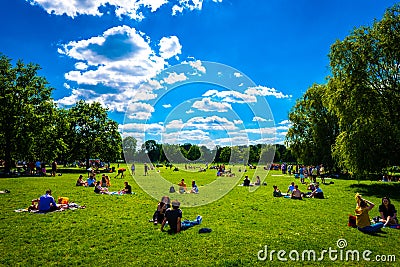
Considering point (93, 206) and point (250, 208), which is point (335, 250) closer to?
point (250, 208)

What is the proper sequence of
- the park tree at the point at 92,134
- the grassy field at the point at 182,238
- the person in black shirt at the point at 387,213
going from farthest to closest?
the park tree at the point at 92,134
the person in black shirt at the point at 387,213
the grassy field at the point at 182,238

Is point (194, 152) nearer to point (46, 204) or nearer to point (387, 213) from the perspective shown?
point (46, 204)

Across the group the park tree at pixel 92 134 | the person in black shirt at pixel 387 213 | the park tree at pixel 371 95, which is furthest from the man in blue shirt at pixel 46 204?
the park tree at pixel 92 134

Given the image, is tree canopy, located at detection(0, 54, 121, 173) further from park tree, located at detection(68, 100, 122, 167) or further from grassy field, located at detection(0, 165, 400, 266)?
grassy field, located at detection(0, 165, 400, 266)

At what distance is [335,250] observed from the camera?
893 cm

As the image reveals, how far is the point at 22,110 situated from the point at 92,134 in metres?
17.1

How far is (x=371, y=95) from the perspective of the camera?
2508cm

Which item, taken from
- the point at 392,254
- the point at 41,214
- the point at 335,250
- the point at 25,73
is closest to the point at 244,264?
the point at 335,250

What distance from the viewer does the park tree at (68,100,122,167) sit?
5366cm

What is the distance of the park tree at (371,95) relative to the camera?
965 inches

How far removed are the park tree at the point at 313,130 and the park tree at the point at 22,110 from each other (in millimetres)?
36465

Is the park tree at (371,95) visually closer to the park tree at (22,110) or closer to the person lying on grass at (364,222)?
the person lying on grass at (364,222)

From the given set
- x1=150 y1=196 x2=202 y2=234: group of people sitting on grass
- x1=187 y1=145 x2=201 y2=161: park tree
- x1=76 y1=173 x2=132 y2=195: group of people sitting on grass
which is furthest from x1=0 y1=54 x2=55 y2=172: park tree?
x1=150 y1=196 x2=202 y2=234: group of people sitting on grass

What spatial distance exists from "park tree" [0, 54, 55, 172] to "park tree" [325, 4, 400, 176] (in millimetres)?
36459
